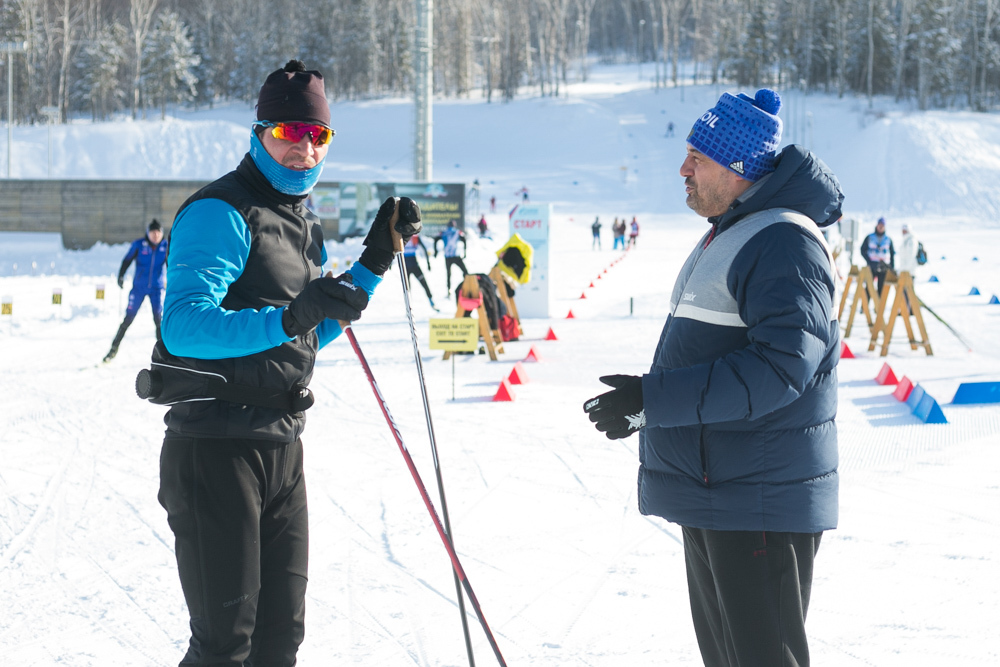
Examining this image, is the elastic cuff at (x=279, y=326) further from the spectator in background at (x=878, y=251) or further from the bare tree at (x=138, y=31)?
the bare tree at (x=138, y=31)

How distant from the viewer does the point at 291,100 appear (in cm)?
233

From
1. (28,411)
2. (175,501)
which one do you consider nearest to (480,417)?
(28,411)

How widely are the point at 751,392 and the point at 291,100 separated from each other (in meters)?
1.38

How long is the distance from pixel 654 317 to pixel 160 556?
32.9ft

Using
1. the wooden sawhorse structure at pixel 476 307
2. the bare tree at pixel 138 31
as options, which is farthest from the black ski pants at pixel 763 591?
the bare tree at pixel 138 31

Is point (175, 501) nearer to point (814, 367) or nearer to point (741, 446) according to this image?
point (741, 446)

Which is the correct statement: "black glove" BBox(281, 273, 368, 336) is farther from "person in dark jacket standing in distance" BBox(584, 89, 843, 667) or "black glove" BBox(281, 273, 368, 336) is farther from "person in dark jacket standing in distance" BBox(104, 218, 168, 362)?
"person in dark jacket standing in distance" BBox(104, 218, 168, 362)

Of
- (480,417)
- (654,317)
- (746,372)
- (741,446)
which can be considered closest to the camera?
(746,372)

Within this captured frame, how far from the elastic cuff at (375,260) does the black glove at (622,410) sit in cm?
72

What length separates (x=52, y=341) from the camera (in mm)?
10828

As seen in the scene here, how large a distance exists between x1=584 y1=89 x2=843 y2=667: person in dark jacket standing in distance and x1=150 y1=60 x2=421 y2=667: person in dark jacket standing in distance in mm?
777

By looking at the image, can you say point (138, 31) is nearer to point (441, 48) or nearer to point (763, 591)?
point (441, 48)

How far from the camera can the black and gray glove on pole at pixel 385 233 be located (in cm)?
233

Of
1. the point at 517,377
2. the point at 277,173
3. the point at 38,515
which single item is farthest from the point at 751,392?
the point at 517,377
